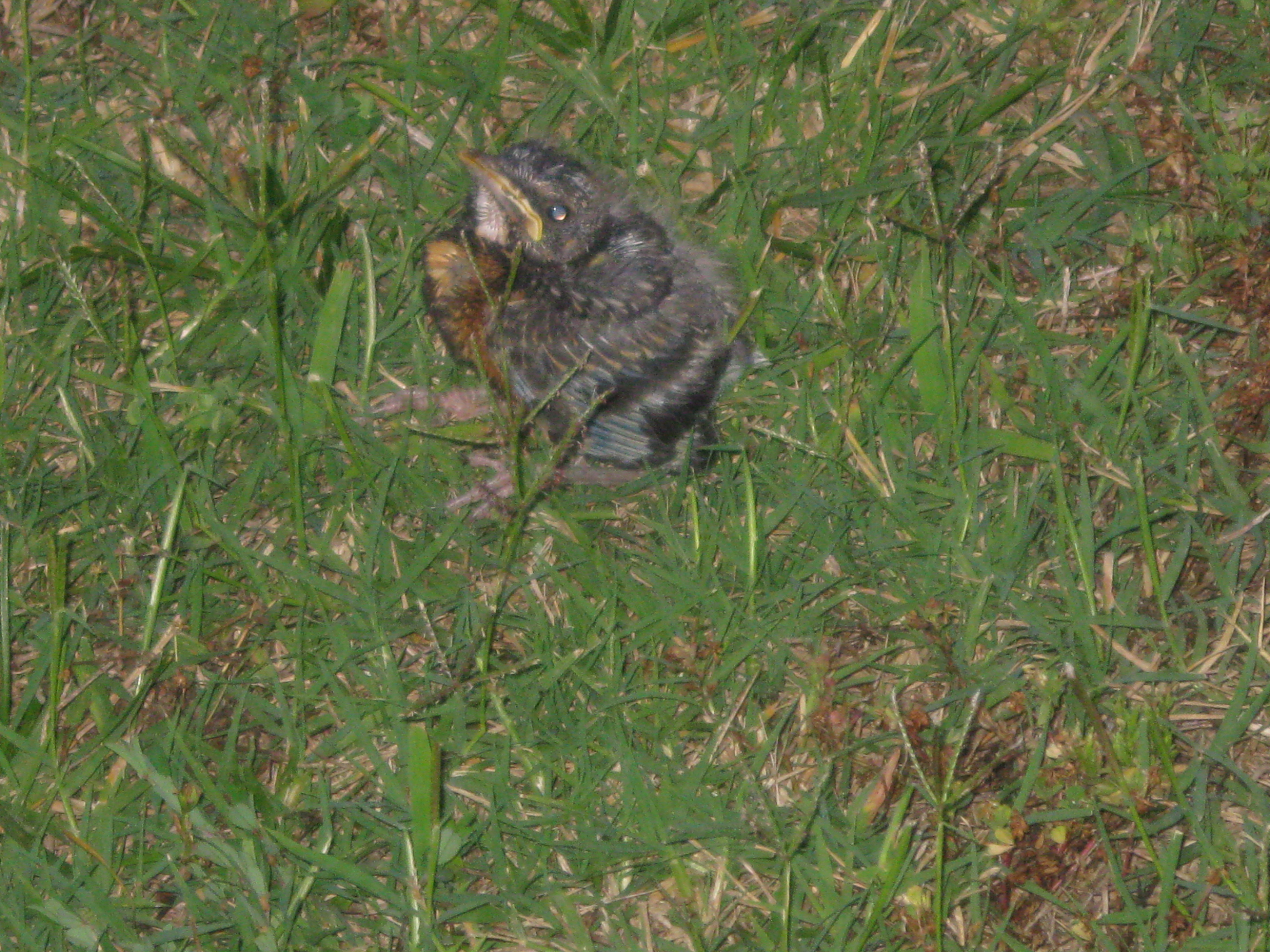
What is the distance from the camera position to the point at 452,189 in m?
4.33

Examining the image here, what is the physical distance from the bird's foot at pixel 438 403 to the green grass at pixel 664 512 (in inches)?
2.1

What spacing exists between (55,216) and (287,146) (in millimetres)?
762

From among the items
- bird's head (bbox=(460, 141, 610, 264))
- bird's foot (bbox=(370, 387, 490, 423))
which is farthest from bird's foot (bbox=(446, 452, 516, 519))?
bird's head (bbox=(460, 141, 610, 264))

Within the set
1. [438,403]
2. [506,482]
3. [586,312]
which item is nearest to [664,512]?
[506,482]

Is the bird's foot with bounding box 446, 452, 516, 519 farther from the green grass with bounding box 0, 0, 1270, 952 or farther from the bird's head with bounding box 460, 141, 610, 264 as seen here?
the bird's head with bounding box 460, 141, 610, 264

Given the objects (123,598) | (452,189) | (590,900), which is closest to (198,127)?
(452,189)

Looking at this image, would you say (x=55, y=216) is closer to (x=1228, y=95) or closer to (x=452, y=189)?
(x=452, y=189)

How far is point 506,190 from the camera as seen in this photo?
3.86 meters

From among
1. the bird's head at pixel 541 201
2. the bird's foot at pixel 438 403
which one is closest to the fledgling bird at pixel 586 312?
the bird's head at pixel 541 201

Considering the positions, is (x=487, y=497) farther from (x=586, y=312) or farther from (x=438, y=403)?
(x=586, y=312)

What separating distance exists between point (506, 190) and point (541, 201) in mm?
126

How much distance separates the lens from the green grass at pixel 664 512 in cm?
353

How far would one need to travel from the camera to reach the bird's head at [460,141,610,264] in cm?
382

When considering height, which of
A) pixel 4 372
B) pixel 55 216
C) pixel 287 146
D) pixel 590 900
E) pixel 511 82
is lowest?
pixel 590 900
